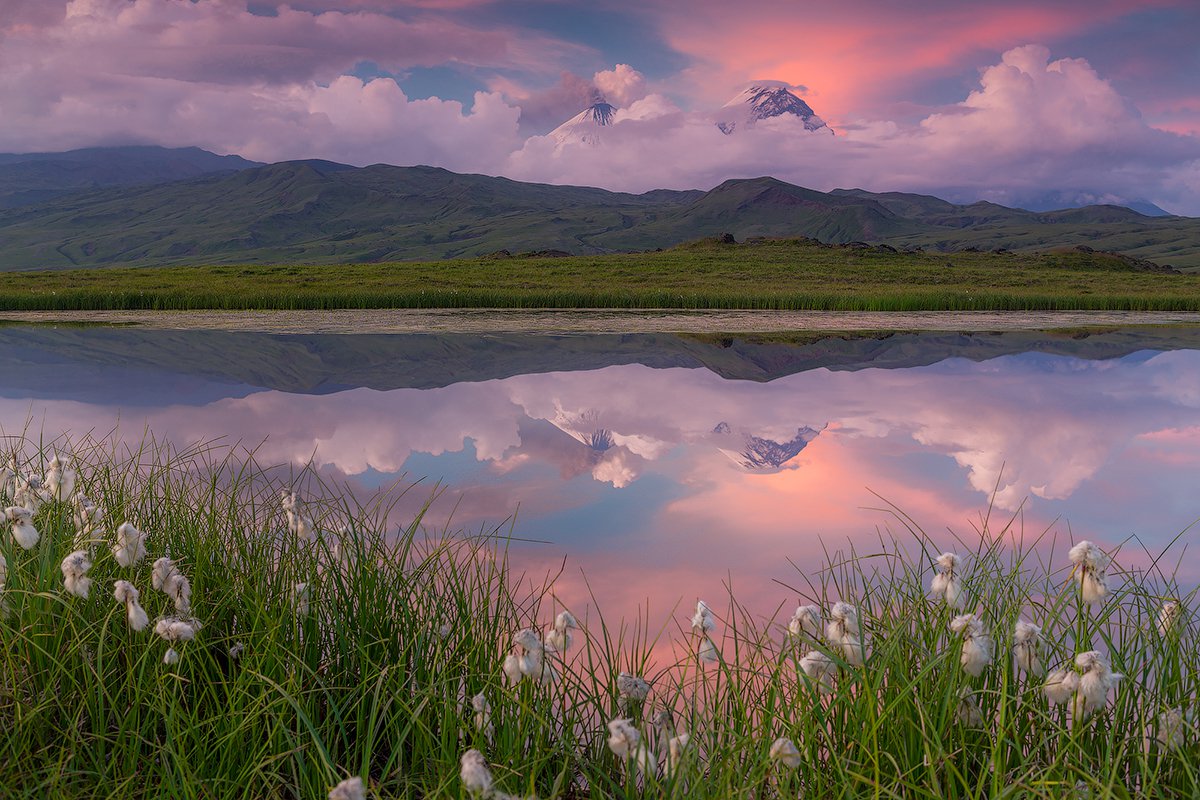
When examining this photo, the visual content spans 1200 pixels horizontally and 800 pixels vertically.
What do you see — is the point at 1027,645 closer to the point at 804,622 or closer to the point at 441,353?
the point at 804,622

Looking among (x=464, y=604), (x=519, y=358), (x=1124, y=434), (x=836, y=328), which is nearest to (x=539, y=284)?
(x=836, y=328)

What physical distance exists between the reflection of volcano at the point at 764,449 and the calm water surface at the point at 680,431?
5 centimetres

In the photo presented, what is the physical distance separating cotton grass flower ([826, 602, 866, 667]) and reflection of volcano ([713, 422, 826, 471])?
22.3 ft

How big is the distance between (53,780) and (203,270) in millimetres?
58984

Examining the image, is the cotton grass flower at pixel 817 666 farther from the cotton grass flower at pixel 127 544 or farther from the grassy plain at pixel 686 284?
the grassy plain at pixel 686 284

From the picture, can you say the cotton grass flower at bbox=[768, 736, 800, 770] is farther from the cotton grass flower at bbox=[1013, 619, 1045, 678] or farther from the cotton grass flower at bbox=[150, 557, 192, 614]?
the cotton grass flower at bbox=[150, 557, 192, 614]

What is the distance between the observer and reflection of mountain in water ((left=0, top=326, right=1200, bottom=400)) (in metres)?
16.4

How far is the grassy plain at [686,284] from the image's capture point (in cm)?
3266

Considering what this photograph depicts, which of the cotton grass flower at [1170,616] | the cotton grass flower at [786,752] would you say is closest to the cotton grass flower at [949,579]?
the cotton grass flower at [1170,616]

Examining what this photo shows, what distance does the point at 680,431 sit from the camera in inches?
468

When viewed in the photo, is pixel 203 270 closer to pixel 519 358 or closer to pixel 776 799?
pixel 519 358

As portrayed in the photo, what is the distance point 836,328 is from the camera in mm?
25406

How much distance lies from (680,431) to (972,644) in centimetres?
917

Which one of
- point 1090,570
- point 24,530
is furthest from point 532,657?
point 24,530
